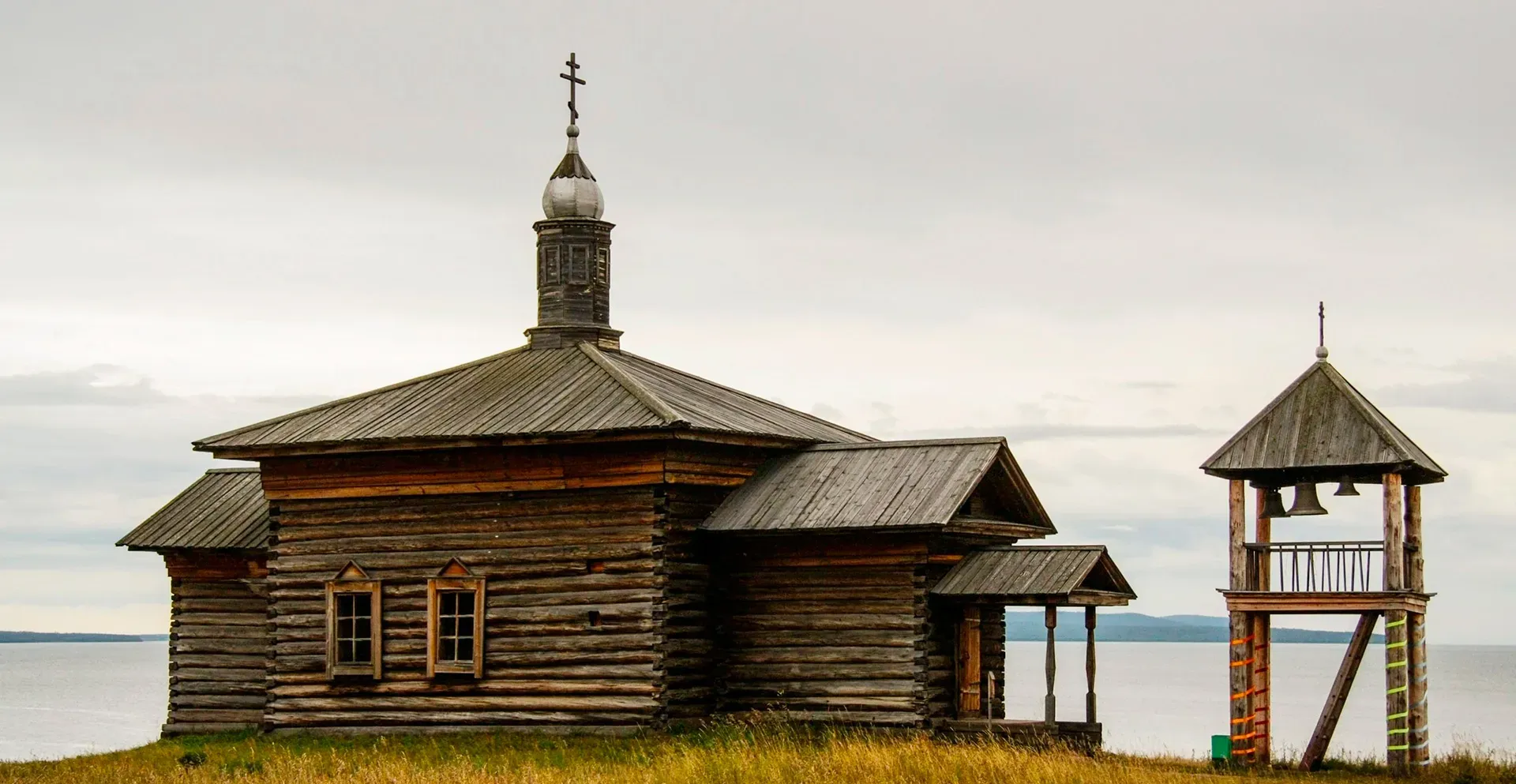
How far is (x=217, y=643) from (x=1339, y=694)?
1647 centimetres

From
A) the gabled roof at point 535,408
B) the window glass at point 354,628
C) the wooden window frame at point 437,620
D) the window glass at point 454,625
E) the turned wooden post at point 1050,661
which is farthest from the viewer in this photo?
the window glass at point 354,628

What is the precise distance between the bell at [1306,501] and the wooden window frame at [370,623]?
481 inches

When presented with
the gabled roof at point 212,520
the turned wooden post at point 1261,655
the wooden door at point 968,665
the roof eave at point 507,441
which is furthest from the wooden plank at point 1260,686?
the gabled roof at point 212,520

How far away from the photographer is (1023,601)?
2662 cm

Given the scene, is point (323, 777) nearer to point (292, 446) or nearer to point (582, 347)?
point (292, 446)

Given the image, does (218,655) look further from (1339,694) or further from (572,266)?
(1339,694)

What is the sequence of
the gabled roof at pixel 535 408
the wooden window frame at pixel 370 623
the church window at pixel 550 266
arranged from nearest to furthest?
1. the gabled roof at pixel 535 408
2. the wooden window frame at pixel 370 623
3. the church window at pixel 550 266

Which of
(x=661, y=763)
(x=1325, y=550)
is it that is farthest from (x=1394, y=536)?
(x=661, y=763)

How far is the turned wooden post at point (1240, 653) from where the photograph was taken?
89.1ft

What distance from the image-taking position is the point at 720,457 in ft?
94.4

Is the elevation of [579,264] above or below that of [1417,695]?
above

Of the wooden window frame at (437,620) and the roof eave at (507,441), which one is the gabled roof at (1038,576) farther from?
the wooden window frame at (437,620)

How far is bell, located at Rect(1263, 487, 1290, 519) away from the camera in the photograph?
91.1ft

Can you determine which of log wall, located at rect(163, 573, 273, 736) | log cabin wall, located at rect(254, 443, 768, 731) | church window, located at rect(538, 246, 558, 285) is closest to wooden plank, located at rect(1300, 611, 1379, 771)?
log cabin wall, located at rect(254, 443, 768, 731)
